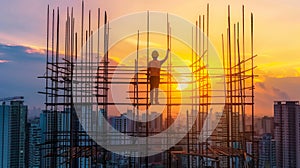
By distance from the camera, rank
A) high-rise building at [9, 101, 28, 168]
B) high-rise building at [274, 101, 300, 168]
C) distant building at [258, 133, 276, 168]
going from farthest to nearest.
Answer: high-rise building at [274, 101, 300, 168] → distant building at [258, 133, 276, 168] → high-rise building at [9, 101, 28, 168]

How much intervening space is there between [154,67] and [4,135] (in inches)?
228

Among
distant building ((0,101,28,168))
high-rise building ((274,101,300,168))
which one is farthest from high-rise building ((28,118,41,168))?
high-rise building ((274,101,300,168))

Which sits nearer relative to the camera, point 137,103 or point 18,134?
point 137,103

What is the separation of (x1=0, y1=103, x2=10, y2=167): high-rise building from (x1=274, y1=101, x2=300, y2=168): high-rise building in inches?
277

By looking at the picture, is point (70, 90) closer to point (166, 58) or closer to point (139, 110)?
point (139, 110)

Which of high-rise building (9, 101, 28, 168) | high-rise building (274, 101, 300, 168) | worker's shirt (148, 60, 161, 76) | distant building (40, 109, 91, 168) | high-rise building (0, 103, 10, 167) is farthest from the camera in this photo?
high-rise building (274, 101, 300, 168)

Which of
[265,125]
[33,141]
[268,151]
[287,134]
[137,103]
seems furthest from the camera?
[287,134]

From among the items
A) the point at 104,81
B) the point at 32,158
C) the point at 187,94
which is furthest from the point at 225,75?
the point at 32,158

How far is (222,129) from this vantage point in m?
6.99

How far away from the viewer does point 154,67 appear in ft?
18.6

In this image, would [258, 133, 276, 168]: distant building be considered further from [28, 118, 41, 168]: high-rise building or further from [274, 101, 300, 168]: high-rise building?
[28, 118, 41, 168]: high-rise building

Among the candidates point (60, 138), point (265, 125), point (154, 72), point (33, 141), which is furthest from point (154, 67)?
point (265, 125)

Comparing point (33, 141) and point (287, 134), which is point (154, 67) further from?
point (287, 134)

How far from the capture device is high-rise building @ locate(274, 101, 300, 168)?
9977mm
